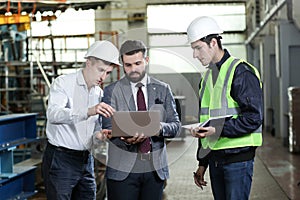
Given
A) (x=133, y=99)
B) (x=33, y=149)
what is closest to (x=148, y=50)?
(x=133, y=99)

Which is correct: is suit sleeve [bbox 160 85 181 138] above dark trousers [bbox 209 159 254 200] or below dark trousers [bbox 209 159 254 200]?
above

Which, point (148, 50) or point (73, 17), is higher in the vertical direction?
point (73, 17)

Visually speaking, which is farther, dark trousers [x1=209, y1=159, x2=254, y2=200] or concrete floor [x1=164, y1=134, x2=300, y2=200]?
concrete floor [x1=164, y1=134, x2=300, y2=200]

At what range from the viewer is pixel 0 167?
561cm

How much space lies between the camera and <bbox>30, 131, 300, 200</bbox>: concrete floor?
21.9 feet

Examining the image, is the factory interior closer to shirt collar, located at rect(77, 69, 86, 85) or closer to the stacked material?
the stacked material

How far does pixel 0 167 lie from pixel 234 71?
3.40 m

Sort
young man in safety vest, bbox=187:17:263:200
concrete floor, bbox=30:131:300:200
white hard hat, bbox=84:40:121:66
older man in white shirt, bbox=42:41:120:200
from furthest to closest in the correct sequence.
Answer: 1. concrete floor, bbox=30:131:300:200
2. older man in white shirt, bbox=42:41:120:200
3. white hard hat, bbox=84:40:121:66
4. young man in safety vest, bbox=187:17:263:200

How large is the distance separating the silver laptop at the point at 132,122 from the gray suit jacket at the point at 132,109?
0.32ft

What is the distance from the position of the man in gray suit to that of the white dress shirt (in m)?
0.34

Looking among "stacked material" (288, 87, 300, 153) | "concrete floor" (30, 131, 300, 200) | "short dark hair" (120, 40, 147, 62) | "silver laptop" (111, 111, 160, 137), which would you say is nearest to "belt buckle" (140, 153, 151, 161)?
"silver laptop" (111, 111, 160, 137)

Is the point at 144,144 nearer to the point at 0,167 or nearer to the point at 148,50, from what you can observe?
the point at 148,50

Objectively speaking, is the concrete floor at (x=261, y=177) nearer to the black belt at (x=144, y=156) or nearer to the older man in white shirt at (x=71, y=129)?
the older man in white shirt at (x=71, y=129)

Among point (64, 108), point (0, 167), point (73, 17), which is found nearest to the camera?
point (64, 108)
